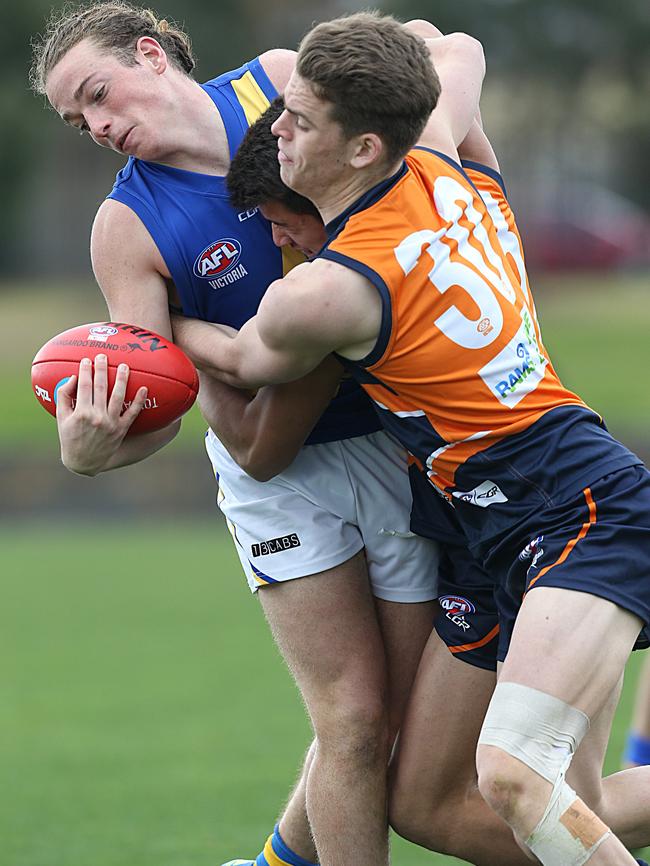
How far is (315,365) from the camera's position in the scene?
396 cm

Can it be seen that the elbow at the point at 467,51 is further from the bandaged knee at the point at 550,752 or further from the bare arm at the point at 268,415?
the bandaged knee at the point at 550,752

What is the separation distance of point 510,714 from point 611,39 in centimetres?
3474

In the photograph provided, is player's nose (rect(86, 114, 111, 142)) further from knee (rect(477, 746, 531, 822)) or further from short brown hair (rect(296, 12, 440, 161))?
knee (rect(477, 746, 531, 822))

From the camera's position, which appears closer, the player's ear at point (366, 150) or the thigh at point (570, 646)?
the thigh at point (570, 646)

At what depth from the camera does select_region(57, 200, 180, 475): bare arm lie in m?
4.15

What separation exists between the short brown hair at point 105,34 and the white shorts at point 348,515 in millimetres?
1351

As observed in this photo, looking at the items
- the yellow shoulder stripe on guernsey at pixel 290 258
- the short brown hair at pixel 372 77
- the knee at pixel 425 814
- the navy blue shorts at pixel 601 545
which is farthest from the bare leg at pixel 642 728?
the short brown hair at pixel 372 77

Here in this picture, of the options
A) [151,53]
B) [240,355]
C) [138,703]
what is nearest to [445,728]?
[240,355]

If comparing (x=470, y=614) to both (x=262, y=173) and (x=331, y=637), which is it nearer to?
(x=331, y=637)

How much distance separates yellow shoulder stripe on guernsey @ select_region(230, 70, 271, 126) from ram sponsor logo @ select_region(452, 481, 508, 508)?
1418mm

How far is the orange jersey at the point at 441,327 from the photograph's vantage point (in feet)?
12.4

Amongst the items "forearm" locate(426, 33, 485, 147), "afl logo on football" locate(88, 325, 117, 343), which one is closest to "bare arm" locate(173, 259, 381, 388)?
"afl logo on football" locate(88, 325, 117, 343)

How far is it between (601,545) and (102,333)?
5.15 feet

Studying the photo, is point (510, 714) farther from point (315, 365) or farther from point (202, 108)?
point (202, 108)
